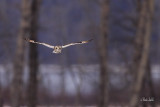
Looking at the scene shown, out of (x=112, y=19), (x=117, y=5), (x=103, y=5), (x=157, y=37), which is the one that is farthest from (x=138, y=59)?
(x=157, y=37)

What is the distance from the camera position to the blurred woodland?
38.5ft

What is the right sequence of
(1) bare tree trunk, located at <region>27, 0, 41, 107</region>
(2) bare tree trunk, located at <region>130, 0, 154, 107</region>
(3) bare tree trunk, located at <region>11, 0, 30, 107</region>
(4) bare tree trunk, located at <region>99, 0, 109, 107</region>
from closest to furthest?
(2) bare tree trunk, located at <region>130, 0, 154, 107</region>, (3) bare tree trunk, located at <region>11, 0, 30, 107</region>, (1) bare tree trunk, located at <region>27, 0, 41, 107</region>, (4) bare tree trunk, located at <region>99, 0, 109, 107</region>

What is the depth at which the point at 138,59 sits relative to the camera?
11.6 meters

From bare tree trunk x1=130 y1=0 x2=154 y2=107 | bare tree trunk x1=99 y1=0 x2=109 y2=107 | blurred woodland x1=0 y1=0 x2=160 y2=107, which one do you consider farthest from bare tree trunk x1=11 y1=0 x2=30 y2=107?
bare tree trunk x1=99 y1=0 x2=109 y2=107

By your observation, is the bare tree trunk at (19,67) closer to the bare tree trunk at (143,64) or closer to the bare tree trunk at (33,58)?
the bare tree trunk at (33,58)

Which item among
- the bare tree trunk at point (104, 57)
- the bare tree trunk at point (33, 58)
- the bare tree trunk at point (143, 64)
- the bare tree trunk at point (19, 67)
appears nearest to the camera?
the bare tree trunk at point (143, 64)

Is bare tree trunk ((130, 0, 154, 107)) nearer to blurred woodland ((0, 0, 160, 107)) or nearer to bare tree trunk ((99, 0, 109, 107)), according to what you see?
blurred woodland ((0, 0, 160, 107))

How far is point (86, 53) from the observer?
33406 mm

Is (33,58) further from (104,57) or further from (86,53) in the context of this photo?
(86,53)

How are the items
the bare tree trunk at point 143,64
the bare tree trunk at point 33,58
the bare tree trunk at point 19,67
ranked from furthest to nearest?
the bare tree trunk at point 33,58, the bare tree trunk at point 19,67, the bare tree trunk at point 143,64

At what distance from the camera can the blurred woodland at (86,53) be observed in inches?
462

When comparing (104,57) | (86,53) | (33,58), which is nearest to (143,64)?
(33,58)

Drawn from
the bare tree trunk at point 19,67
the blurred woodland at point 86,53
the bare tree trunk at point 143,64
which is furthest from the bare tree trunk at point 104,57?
the bare tree trunk at point 19,67

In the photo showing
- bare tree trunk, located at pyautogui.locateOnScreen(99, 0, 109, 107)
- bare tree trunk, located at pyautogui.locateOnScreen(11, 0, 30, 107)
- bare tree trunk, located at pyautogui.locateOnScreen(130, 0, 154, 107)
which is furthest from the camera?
bare tree trunk, located at pyautogui.locateOnScreen(99, 0, 109, 107)
